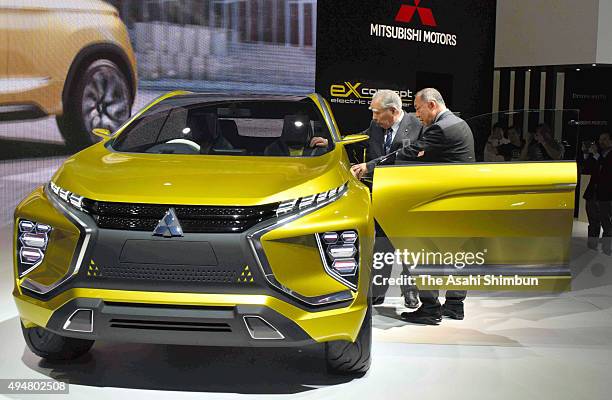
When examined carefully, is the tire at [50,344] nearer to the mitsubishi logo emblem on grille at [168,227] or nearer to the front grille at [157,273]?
the front grille at [157,273]

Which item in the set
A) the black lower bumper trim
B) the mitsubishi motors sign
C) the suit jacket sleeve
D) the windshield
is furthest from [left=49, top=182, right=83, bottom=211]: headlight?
the mitsubishi motors sign

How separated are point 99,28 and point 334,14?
362cm

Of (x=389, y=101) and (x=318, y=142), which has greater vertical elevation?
(x=389, y=101)

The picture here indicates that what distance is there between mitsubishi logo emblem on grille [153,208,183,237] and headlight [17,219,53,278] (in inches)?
17.9

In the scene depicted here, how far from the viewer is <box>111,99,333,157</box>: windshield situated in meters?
3.85

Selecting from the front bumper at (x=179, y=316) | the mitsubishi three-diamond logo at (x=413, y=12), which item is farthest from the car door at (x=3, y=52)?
the mitsubishi three-diamond logo at (x=413, y=12)

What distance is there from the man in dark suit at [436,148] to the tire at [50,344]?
6.17 feet

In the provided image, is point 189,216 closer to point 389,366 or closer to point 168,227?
point 168,227

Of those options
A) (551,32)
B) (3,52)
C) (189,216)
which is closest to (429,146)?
(189,216)

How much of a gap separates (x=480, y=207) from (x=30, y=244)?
225 centimetres

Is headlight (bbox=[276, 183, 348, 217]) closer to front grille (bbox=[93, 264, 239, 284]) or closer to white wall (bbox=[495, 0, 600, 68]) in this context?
front grille (bbox=[93, 264, 239, 284])

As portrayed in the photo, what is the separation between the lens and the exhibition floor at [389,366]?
330 cm

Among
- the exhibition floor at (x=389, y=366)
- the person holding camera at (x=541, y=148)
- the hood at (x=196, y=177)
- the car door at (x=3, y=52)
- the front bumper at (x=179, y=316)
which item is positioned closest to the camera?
the front bumper at (x=179, y=316)

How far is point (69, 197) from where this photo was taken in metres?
3.06
